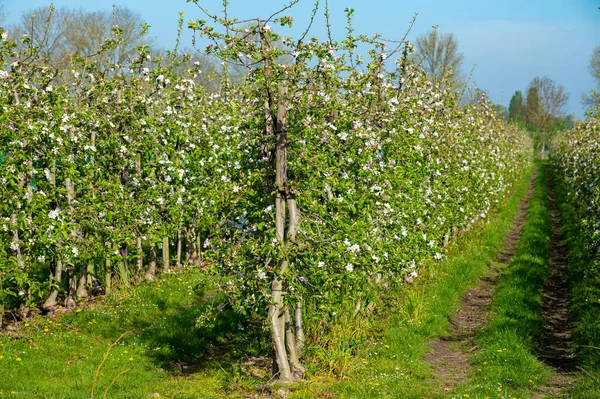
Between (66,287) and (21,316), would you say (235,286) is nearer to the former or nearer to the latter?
(21,316)

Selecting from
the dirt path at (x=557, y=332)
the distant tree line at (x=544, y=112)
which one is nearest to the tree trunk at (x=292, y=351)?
the dirt path at (x=557, y=332)

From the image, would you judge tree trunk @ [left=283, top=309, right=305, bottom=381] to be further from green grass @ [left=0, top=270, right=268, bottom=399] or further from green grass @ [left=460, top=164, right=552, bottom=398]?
green grass @ [left=460, top=164, right=552, bottom=398]

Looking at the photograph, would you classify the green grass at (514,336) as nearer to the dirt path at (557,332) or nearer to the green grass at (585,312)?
the dirt path at (557,332)

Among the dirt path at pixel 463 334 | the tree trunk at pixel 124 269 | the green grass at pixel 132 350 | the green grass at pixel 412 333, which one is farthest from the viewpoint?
the tree trunk at pixel 124 269

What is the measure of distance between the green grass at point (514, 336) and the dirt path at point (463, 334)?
0.57ft

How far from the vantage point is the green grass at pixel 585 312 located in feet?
23.9

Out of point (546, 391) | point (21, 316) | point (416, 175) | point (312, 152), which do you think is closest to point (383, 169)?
point (416, 175)

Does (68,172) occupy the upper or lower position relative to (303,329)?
upper

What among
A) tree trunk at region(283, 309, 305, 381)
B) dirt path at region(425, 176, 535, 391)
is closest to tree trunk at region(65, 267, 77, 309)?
tree trunk at region(283, 309, 305, 381)

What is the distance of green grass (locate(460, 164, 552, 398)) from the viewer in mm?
7605

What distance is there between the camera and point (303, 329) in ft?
27.7

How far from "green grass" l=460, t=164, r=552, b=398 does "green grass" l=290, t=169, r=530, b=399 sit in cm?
63

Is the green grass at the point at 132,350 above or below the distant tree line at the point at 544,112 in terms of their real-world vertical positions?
below

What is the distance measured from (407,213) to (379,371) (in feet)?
9.76
